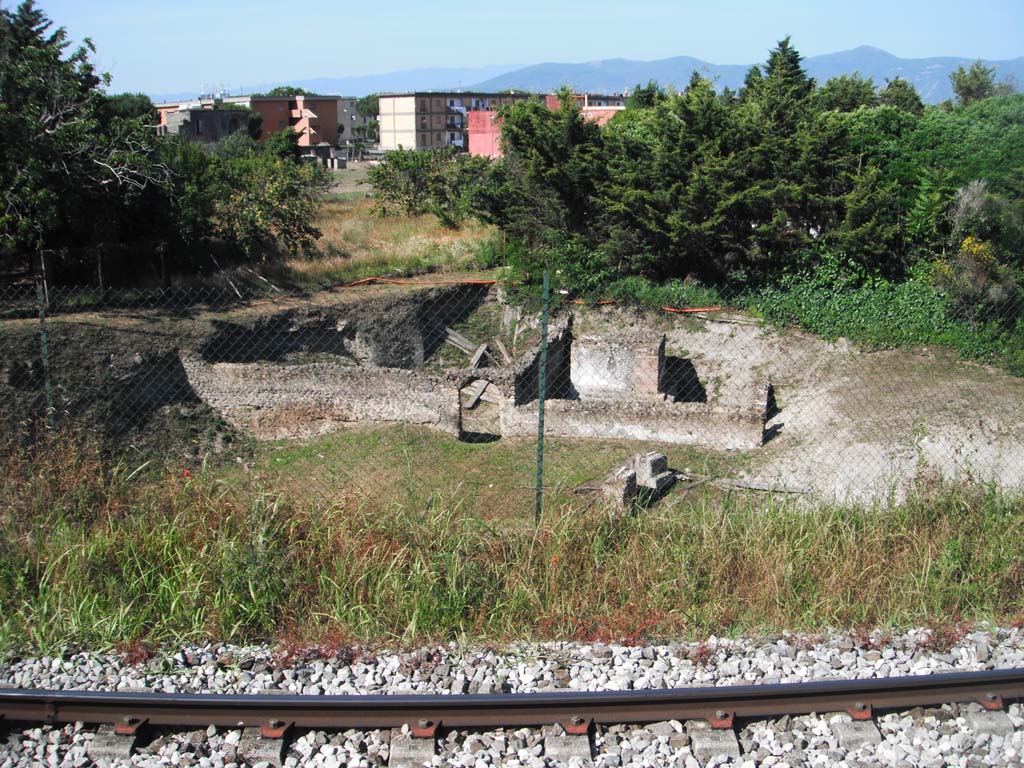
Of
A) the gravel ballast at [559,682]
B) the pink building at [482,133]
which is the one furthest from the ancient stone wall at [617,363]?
the pink building at [482,133]

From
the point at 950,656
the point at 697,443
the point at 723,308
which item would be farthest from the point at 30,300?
the point at 950,656

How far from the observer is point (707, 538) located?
523 centimetres

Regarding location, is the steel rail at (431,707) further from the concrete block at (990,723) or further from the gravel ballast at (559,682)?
the concrete block at (990,723)

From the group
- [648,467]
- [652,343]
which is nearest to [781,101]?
[652,343]

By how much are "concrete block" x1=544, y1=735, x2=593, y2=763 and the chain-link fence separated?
5.40m

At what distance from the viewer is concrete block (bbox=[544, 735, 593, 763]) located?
3.67 metres

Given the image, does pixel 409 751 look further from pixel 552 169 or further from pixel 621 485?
pixel 552 169

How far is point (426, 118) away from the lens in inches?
2480

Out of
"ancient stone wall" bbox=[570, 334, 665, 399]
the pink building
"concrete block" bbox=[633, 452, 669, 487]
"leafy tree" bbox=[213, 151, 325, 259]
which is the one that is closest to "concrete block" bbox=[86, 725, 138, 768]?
"concrete block" bbox=[633, 452, 669, 487]

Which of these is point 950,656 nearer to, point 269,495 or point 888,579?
point 888,579

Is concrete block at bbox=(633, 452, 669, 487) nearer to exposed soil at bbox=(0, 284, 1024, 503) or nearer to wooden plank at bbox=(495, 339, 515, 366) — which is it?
exposed soil at bbox=(0, 284, 1024, 503)

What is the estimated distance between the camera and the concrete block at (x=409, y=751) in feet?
11.9

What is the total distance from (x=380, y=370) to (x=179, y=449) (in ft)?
10.4

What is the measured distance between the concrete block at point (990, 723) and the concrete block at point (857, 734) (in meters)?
0.44
